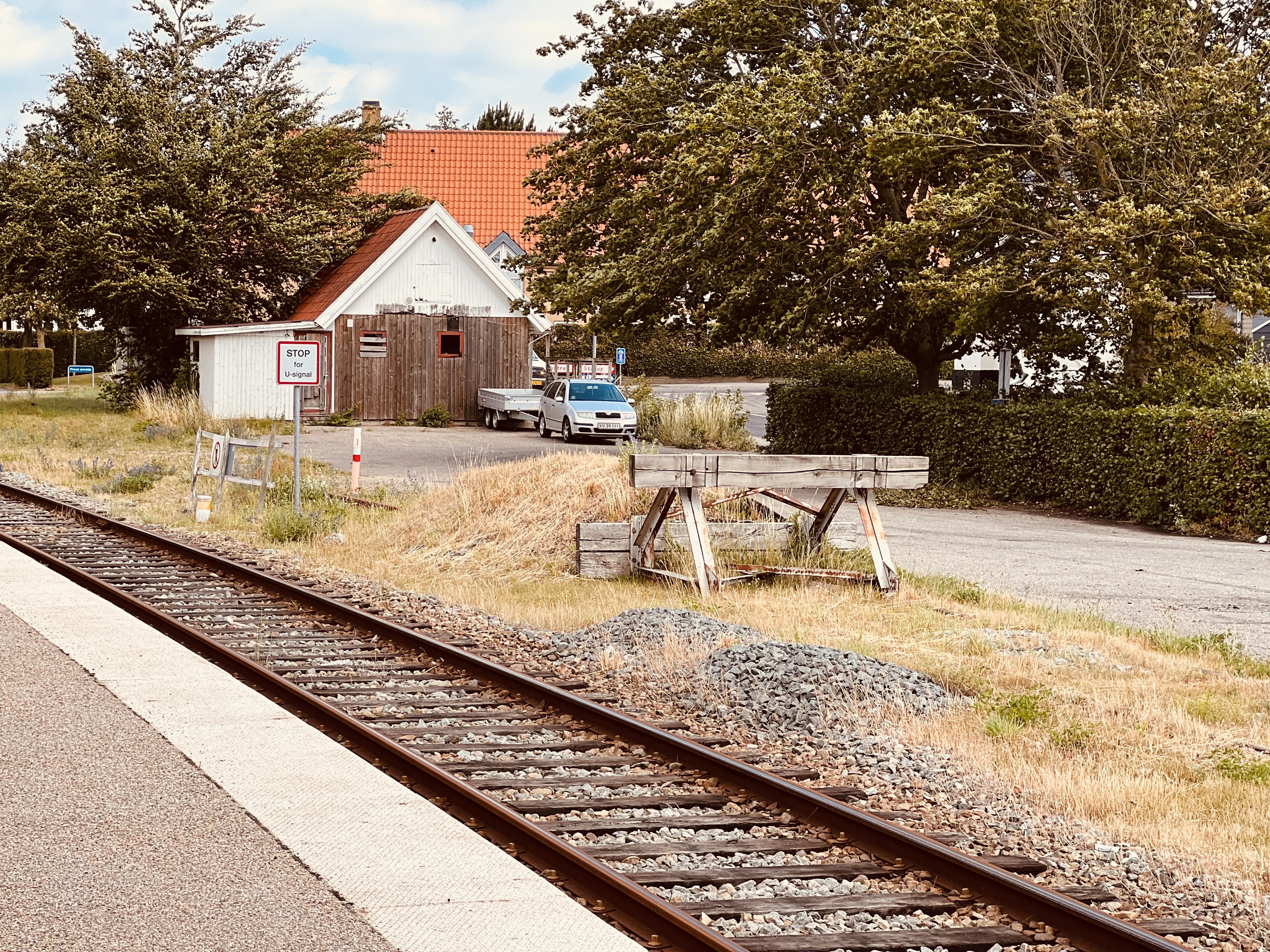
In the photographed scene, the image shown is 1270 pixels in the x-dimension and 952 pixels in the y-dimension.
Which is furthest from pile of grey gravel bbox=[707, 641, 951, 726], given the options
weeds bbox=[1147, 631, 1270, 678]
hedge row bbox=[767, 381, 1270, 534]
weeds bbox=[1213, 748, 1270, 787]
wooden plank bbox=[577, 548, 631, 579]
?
hedge row bbox=[767, 381, 1270, 534]

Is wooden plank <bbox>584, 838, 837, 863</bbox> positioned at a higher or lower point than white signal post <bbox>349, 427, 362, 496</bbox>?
lower

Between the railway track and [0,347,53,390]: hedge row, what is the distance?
53.7m

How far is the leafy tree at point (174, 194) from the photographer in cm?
3969

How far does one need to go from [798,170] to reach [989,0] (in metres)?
3.75

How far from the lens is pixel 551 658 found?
396 inches

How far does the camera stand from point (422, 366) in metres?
41.8

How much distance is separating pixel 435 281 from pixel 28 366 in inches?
1048

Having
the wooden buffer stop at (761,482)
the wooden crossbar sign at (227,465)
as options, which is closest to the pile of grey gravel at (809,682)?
the wooden buffer stop at (761,482)

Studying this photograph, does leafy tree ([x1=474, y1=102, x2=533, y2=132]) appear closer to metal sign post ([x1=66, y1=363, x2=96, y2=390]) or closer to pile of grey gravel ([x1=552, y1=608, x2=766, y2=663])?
metal sign post ([x1=66, y1=363, x2=96, y2=390])

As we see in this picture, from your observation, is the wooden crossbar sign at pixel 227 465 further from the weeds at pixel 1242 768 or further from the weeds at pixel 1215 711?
the weeds at pixel 1242 768

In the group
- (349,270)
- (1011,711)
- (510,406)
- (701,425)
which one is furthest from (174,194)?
(1011,711)

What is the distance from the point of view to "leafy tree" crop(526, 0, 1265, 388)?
20.0 metres

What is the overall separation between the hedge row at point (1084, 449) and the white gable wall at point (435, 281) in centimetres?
1814

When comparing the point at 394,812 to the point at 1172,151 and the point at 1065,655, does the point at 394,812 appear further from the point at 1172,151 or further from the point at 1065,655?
the point at 1172,151
